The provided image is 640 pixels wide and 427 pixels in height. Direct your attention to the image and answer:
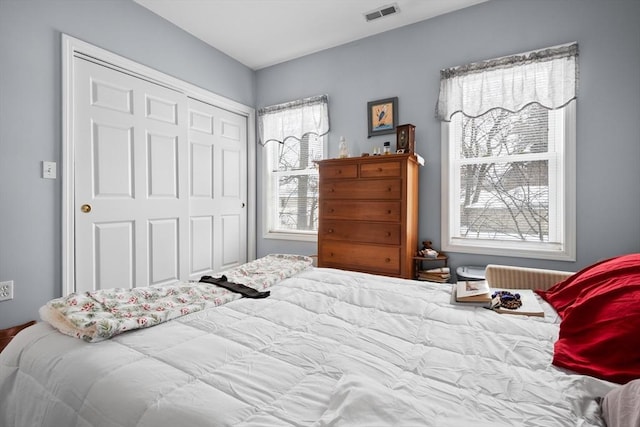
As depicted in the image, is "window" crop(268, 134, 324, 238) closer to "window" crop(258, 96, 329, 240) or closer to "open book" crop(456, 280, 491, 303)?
"window" crop(258, 96, 329, 240)

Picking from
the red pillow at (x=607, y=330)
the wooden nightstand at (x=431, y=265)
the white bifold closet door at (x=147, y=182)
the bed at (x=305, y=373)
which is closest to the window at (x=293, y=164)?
the white bifold closet door at (x=147, y=182)

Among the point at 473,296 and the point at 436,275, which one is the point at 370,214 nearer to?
the point at 436,275

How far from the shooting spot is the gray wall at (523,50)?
2.34 meters

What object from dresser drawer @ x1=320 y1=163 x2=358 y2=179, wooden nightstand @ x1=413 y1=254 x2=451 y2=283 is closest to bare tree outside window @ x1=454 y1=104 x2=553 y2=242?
wooden nightstand @ x1=413 y1=254 x2=451 y2=283

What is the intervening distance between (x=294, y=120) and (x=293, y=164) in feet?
1.76

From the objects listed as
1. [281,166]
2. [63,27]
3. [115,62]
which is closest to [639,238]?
[281,166]

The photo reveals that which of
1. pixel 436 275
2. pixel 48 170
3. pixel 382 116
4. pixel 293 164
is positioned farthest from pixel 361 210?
pixel 48 170

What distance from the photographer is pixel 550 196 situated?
8.71 feet

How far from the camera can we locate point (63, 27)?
94.1 inches

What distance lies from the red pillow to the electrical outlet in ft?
10.0

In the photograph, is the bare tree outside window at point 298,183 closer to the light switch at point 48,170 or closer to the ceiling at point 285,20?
the ceiling at point 285,20

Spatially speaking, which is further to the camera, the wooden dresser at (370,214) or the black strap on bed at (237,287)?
the wooden dresser at (370,214)

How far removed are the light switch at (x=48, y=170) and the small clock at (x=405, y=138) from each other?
9.00 ft

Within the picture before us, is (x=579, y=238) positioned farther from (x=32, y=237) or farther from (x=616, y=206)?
(x=32, y=237)
